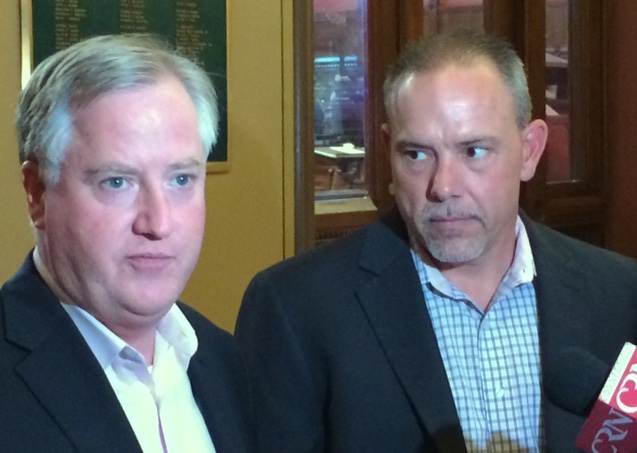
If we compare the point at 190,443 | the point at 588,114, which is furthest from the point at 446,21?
the point at 190,443

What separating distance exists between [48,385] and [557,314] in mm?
1035

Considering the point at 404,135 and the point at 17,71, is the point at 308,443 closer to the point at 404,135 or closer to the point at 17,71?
the point at 404,135

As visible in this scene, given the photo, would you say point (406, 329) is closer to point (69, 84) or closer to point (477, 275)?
point (477, 275)

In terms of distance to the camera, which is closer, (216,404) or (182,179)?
(182,179)

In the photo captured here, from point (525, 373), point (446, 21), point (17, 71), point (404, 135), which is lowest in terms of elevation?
point (525, 373)

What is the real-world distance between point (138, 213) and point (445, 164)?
73 cm

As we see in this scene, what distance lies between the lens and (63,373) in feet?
3.67

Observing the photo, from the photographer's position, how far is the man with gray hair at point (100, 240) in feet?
3.55

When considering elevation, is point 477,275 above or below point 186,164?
below

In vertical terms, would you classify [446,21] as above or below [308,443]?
above

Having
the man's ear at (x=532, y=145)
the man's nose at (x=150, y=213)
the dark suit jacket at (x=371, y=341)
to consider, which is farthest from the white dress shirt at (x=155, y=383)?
the man's ear at (x=532, y=145)

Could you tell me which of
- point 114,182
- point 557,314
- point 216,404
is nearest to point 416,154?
point 557,314

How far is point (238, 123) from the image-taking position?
8.75 feet

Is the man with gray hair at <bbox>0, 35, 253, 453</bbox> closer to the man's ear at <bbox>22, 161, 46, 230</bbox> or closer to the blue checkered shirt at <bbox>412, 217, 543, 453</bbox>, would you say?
the man's ear at <bbox>22, 161, 46, 230</bbox>
